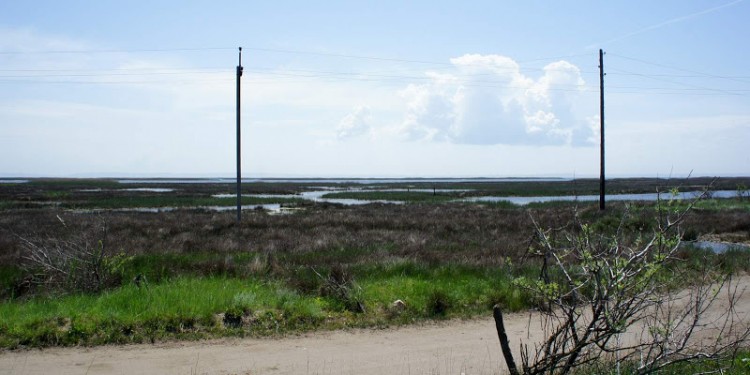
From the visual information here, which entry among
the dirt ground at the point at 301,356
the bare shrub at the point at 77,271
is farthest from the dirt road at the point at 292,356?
the bare shrub at the point at 77,271

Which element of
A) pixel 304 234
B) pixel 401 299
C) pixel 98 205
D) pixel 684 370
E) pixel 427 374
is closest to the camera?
pixel 684 370

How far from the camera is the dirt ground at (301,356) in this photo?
6.98 m

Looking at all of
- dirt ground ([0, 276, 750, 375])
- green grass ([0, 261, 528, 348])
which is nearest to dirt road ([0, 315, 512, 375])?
dirt ground ([0, 276, 750, 375])

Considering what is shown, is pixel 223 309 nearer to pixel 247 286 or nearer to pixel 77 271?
pixel 247 286

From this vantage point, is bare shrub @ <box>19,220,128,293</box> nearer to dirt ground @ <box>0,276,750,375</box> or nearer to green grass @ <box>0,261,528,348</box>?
green grass @ <box>0,261,528,348</box>

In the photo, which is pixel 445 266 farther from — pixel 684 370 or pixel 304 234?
pixel 304 234

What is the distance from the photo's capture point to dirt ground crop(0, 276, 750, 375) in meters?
6.98

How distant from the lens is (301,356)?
24.8ft

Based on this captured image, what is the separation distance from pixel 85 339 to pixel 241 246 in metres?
11.3

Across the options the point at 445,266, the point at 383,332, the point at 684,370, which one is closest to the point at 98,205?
the point at 445,266

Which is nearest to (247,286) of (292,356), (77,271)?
(77,271)

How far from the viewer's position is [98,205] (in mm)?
48125

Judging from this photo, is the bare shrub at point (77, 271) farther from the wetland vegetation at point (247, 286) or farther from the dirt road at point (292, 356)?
the dirt road at point (292, 356)

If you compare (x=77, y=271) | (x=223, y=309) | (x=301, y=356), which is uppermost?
(x=77, y=271)
